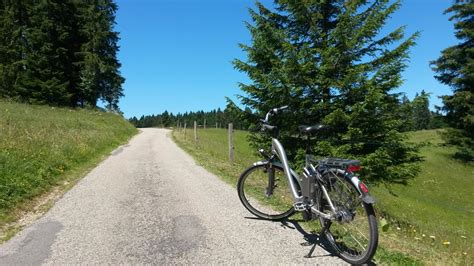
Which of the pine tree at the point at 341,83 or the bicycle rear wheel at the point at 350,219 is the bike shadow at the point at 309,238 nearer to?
the bicycle rear wheel at the point at 350,219

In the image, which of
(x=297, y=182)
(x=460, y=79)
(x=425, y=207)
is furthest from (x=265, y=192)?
(x=460, y=79)

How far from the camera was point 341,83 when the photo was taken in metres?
10.1

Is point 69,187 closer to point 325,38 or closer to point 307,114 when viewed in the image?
point 307,114

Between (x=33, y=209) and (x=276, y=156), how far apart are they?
4212 mm

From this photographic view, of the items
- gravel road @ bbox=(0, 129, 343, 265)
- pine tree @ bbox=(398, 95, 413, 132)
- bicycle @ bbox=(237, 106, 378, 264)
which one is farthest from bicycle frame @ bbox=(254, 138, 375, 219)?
pine tree @ bbox=(398, 95, 413, 132)

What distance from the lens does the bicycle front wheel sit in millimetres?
5586

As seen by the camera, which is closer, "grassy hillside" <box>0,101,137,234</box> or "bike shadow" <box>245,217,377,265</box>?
"bike shadow" <box>245,217,377,265</box>

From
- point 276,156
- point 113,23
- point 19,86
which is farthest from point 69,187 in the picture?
point 113,23

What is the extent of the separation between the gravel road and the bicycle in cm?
25

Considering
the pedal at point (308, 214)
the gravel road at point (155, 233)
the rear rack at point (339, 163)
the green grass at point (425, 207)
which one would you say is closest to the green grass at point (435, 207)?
the green grass at point (425, 207)

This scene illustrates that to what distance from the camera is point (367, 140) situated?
33.7 ft

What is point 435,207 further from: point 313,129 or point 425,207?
point 313,129

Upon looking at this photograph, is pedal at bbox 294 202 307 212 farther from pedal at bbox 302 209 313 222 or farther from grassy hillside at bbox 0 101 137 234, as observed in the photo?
grassy hillside at bbox 0 101 137 234

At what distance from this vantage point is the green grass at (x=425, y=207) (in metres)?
4.34
